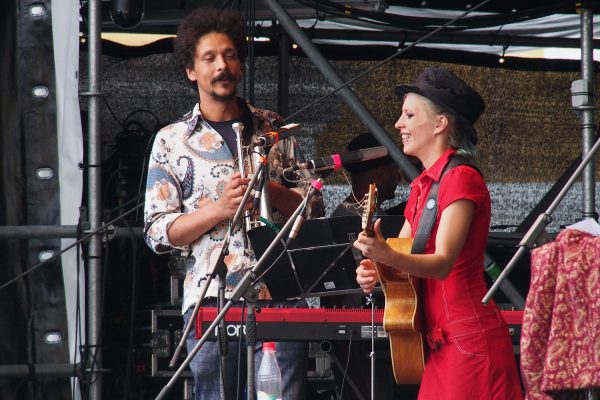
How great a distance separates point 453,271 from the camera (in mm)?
3750

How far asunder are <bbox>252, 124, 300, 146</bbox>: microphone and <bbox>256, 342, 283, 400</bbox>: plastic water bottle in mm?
827

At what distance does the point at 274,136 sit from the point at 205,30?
0.80 metres

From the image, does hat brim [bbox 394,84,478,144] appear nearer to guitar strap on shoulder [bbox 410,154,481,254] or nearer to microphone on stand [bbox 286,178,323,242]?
guitar strap on shoulder [bbox 410,154,481,254]

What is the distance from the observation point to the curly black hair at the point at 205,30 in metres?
4.62

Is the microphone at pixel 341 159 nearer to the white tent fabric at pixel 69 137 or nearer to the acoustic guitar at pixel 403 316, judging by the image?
the acoustic guitar at pixel 403 316

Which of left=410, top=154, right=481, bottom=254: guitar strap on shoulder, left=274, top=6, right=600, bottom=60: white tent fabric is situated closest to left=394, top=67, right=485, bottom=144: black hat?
left=410, top=154, right=481, bottom=254: guitar strap on shoulder

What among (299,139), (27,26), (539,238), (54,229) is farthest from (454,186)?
(299,139)

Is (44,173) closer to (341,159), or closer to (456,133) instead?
(341,159)

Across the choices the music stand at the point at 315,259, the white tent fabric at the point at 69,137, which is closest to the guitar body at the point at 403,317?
the music stand at the point at 315,259

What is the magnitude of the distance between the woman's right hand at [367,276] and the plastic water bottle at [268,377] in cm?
Result: 71

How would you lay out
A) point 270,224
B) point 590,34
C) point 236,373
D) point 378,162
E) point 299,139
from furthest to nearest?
point 299,139, point 378,162, point 590,34, point 236,373, point 270,224

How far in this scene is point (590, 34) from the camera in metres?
5.89

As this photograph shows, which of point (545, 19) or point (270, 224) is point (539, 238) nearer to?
point (270, 224)

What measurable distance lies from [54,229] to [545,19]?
10.8ft
